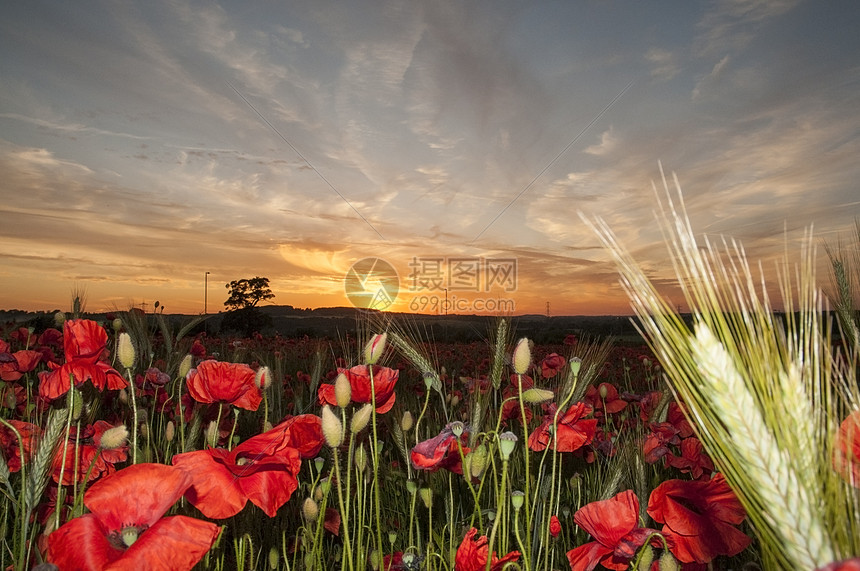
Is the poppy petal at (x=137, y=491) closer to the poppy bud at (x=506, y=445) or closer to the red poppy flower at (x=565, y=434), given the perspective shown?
the poppy bud at (x=506, y=445)

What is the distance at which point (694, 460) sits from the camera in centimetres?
197

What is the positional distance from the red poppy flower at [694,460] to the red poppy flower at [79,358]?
6.22ft

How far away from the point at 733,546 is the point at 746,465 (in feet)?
2.00

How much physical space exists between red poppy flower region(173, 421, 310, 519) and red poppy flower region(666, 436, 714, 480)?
58.3 inches

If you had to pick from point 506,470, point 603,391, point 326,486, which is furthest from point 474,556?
point 603,391

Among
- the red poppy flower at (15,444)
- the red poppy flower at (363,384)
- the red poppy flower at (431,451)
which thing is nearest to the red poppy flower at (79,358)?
the red poppy flower at (15,444)

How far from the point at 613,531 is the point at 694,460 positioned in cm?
101

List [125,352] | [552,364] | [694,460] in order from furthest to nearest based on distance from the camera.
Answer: [552,364], [694,460], [125,352]

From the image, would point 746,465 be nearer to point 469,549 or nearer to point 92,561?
point 469,549

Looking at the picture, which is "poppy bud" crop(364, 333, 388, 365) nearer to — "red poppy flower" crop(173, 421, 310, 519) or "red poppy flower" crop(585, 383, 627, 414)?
"red poppy flower" crop(173, 421, 310, 519)

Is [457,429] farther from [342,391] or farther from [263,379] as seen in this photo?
[263,379]

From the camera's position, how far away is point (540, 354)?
248 inches

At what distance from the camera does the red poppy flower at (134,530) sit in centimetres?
79

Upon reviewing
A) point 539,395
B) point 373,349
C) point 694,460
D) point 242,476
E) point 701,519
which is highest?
point 373,349
